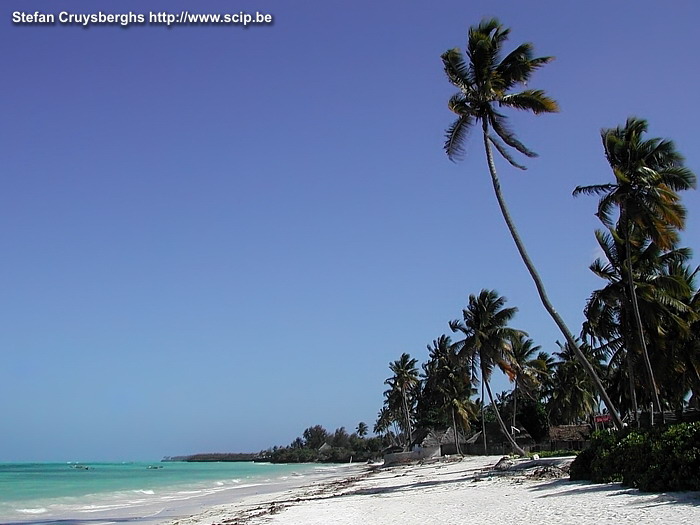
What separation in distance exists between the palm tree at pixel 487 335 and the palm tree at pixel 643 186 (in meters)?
13.1

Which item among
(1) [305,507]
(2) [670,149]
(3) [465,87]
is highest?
(3) [465,87]

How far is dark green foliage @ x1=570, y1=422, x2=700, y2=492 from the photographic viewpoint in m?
12.4

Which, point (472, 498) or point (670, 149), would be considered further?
point (670, 149)

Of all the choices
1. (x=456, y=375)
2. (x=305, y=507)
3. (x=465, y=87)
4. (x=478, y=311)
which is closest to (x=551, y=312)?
(x=465, y=87)

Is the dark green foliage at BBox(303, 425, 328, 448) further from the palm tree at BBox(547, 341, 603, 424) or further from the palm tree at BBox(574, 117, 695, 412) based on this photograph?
the palm tree at BBox(574, 117, 695, 412)

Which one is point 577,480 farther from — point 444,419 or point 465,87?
point 444,419

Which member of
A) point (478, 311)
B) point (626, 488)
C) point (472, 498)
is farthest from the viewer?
point (478, 311)

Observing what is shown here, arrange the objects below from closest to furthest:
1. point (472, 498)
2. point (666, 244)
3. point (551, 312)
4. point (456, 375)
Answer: point (472, 498)
point (551, 312)
point (666, 244)
point (456, 375)

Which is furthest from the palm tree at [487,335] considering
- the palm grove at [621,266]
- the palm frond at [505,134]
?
the palm frond at [505,134]

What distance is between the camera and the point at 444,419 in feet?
220

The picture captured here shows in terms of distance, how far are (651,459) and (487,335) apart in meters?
21.5

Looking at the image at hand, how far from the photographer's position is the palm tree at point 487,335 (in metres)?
34.7

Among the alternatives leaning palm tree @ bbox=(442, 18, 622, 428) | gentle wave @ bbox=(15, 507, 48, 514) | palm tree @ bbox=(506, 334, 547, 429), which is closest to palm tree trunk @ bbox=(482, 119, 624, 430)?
leaning palm tree @ bbox=(442, 18, 622, 428)

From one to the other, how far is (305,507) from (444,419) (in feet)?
160
